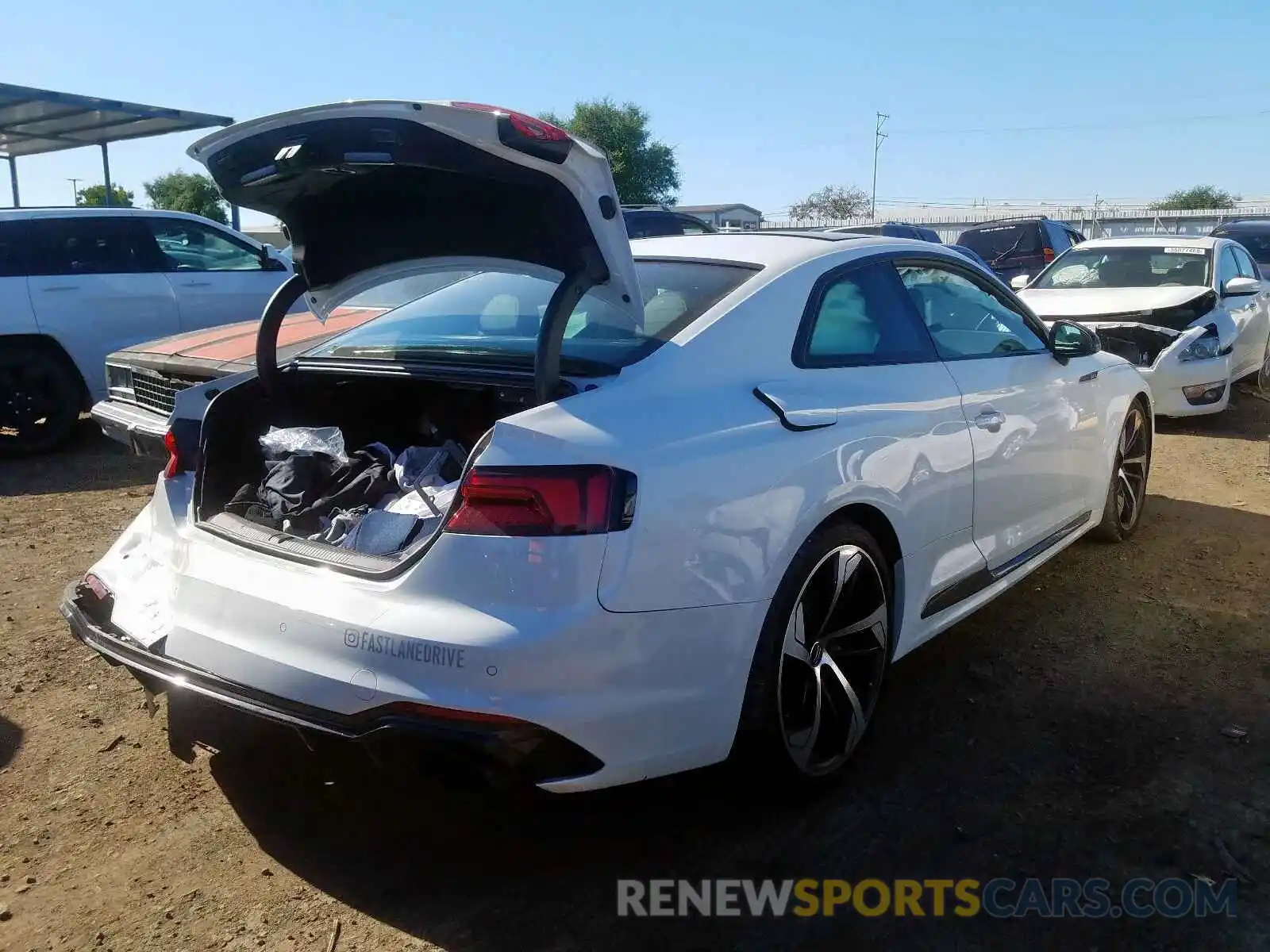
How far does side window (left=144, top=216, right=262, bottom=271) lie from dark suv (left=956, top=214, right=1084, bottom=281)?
9819 millimetres

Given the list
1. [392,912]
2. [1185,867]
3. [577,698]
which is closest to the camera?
[577,698]

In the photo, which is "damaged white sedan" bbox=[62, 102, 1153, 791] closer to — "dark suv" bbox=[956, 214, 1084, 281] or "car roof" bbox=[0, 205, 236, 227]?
"car roof" bbox=[0, 205, 236, 227]

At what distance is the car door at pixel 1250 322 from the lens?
29.6ft

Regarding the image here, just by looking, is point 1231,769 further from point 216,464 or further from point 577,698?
point 216,464

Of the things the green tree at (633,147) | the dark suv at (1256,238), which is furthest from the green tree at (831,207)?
the dark suv at (1256,238)

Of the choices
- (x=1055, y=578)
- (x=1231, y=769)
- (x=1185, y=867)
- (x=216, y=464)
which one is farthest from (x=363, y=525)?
(x=1055, y=578)

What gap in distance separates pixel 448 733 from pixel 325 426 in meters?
1.55

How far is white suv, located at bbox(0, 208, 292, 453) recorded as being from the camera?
24.0 ft

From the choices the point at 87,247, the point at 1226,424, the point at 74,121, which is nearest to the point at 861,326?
the point at 87,247

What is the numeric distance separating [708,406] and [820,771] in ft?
3.51

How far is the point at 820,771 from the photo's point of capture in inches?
114

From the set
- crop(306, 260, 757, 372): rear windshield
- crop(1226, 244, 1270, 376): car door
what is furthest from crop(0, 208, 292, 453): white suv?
crop(1226, 244, 1270, 376): car door

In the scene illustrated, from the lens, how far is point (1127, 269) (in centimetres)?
948

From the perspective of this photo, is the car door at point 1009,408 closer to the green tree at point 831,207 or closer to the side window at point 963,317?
the side window at point 963,317
